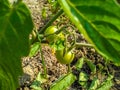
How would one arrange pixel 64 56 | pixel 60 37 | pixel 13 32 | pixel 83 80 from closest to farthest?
pixel 13 32
pixel 60 37
pixel 64 56
pixel 83 80

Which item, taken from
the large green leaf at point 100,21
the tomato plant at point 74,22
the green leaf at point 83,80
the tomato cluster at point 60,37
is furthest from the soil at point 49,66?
the large green leaf at point 100,21

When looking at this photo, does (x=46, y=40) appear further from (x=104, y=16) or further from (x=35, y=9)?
(x=35, y=9)

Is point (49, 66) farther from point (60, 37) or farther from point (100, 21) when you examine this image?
point (100, 21)

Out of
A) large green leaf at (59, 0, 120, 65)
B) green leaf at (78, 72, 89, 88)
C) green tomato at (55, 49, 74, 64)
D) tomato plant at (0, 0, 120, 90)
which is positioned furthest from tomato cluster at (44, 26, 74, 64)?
large green leaf at (59, 0, 120, 65)

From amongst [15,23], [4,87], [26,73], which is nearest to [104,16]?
[15,23]

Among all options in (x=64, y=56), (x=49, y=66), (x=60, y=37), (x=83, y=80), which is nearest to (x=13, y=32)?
(x=60, y=37)
